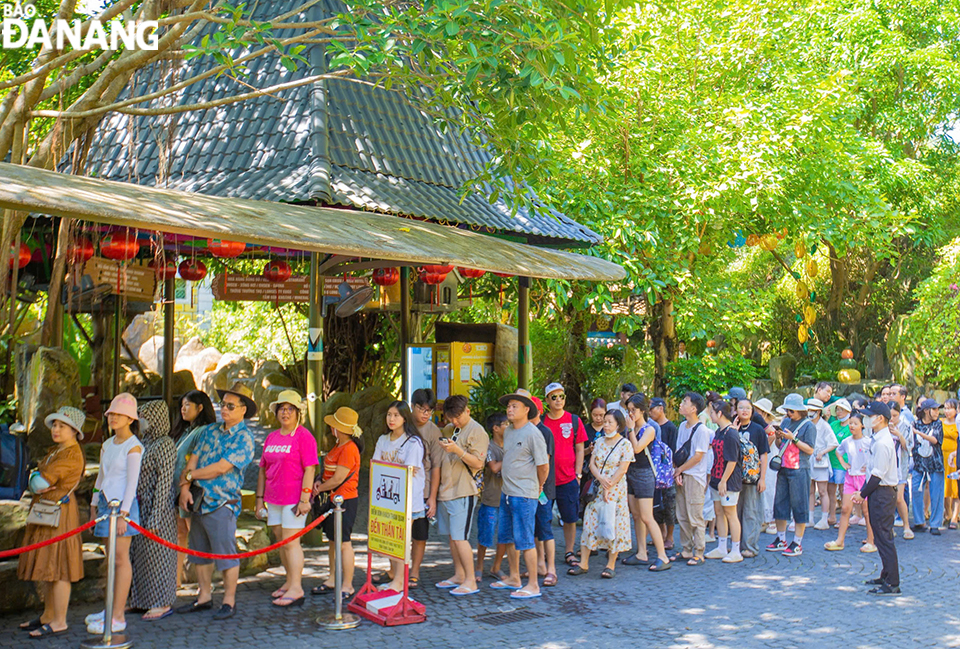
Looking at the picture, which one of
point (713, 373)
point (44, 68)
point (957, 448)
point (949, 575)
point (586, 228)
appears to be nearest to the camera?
point (44, 68)

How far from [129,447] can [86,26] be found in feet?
12.2

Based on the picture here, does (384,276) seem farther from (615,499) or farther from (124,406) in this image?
(124,406)

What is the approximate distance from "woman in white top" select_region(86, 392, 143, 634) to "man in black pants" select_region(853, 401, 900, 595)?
5.96m

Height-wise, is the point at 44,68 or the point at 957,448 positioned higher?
the point at 44,68

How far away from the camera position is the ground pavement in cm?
640

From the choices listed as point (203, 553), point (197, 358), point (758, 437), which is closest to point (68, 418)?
point (203, 553)

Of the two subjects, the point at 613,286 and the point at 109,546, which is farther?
the point at 613,286

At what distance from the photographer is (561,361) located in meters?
19.3

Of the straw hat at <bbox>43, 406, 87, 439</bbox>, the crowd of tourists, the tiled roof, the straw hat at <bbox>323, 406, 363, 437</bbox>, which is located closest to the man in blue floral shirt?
the crowd of tourists

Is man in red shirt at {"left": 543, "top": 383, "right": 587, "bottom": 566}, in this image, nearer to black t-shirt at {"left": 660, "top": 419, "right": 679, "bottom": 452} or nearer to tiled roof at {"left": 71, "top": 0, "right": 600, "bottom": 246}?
black t-shirt at {"left": 660, "top": 419, "right": 679, "bottom": 452}

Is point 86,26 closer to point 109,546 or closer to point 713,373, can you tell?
point 109,546

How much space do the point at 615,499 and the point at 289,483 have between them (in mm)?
3123

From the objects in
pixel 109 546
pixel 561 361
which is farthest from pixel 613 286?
pixel 109 546

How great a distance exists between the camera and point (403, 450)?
23.7 feet
